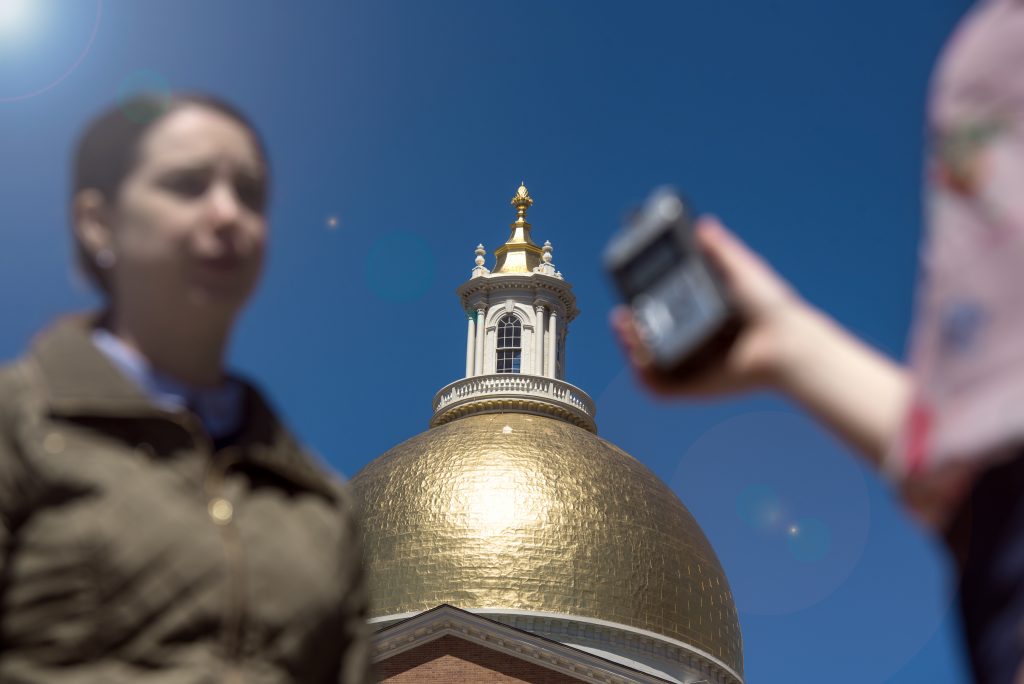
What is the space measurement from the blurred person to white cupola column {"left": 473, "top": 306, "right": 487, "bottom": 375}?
149 feet

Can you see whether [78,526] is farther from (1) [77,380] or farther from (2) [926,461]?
(2) [926,461]

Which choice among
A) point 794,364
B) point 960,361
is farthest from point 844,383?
point 960,361

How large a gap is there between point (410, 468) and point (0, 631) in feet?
123

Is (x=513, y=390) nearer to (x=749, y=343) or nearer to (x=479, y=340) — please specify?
(x=479, y=340)

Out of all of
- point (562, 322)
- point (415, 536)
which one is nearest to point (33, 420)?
point (415, 536)

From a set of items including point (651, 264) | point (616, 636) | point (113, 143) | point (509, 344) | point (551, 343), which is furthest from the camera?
point (509, 344)

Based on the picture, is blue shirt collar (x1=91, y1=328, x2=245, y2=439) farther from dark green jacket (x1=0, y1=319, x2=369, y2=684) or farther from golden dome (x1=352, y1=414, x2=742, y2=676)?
golden dome (x1=352, y1=414, x2=742, y2=676)

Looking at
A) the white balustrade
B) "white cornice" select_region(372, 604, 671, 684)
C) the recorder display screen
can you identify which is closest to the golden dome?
"white cornice" select_region(372, 604, 671, 684)

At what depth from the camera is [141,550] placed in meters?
2.53

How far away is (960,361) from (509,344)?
47.6 meters

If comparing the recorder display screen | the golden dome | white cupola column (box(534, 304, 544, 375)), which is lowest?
the recorder display screen

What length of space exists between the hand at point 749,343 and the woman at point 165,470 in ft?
2.98

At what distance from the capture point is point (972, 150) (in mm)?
2178

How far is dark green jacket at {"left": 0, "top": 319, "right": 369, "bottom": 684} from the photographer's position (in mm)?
2467
